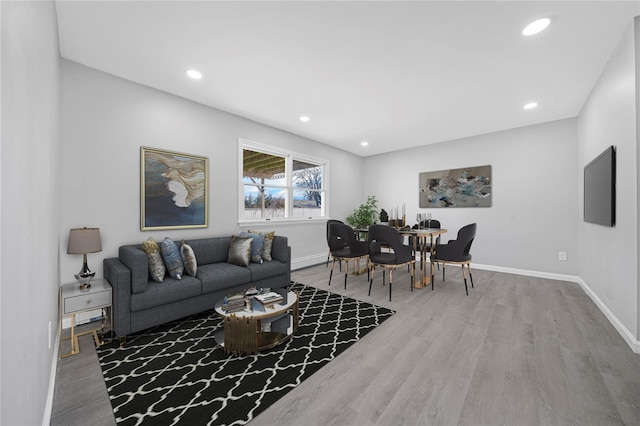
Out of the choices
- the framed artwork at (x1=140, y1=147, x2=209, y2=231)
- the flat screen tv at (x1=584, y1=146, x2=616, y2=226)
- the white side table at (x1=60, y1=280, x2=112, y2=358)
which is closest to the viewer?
the white side table at (x1=60, y1=280, x2=112, y2=358)

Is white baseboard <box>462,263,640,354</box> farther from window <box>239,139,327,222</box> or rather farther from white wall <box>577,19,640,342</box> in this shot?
window <box>239,139,327,222</box>

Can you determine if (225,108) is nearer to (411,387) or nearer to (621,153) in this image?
(411,387)

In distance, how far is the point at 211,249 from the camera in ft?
11.5

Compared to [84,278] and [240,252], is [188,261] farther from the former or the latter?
[84,278]

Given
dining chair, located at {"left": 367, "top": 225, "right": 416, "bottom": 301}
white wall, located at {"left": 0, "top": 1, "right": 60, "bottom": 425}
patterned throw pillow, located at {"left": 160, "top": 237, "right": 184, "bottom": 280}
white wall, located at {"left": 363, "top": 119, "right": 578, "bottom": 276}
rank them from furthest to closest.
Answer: white wall, located at {"left": 363, "top": 119, "right": 578, "bottom": 276} → dining chair, located at {"left": 367, "top": 225, "right": 416, "bottom": 301} → patterned throw pillow, located at {"left": 160, "top": 237, "right": 184, "bottom": 280} → white wall, located at {"left": 0, "top": 1, "right": 60, "bottom": 425}

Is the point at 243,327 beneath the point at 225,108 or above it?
beneath

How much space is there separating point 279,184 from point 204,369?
3.38 meters

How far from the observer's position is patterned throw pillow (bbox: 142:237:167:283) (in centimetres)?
264

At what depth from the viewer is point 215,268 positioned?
319cm

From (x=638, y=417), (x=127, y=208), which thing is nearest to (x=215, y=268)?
(x=127, y=208)

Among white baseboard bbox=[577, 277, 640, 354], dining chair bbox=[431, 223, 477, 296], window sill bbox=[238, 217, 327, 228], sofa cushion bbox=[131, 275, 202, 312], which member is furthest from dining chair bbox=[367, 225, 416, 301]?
sofa cushion bbox=[131, 275, 202, 312]

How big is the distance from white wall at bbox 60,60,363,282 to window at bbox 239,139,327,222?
11.9 inches

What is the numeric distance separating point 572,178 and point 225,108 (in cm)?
570

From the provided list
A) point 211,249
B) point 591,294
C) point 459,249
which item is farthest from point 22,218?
point 591,294
